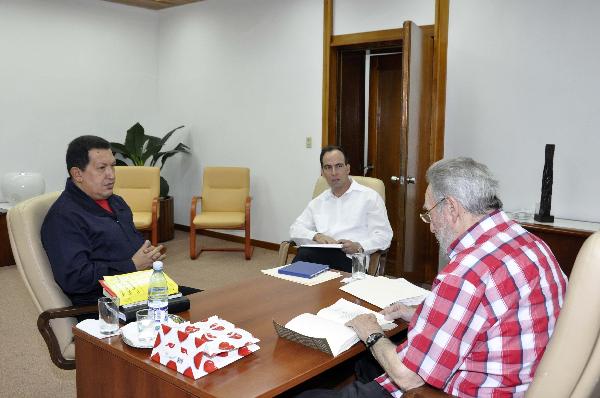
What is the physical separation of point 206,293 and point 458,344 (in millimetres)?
1120

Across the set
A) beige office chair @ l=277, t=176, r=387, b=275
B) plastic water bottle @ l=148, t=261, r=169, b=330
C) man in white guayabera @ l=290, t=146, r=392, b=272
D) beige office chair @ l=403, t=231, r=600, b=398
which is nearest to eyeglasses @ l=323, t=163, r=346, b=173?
man in white guayabera @ l=290, t=146, r=392, b=272

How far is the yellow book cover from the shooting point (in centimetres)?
194

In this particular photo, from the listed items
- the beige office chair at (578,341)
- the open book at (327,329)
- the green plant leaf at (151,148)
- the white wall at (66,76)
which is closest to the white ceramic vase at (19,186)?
the white wall at (66,76)

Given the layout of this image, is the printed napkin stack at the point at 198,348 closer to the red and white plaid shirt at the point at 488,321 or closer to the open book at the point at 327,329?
the open book at the point at 327,329

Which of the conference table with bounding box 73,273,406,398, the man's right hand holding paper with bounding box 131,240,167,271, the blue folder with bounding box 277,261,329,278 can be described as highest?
the man's right hand holding paper with bounding box 131,240,167,271

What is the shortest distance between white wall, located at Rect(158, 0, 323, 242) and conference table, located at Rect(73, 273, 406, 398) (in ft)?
11.8

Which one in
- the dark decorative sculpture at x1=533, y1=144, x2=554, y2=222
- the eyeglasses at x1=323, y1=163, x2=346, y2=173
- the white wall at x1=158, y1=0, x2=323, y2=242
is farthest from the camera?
the white wall at x1=158, y1=0, x2=323, y2=242

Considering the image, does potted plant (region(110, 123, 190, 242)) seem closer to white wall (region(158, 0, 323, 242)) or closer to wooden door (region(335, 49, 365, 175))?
white wall (region(158, 0, 323, 242))

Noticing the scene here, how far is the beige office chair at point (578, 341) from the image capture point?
124 cm

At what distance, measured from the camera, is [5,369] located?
10.4 feet

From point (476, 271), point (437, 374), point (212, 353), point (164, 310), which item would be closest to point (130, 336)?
point (164, 310)

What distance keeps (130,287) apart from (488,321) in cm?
122

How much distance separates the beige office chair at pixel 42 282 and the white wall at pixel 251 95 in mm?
3685

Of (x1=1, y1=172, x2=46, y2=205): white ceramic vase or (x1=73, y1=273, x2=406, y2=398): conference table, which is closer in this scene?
(x1=73, y1=273, x2=406, y2=398): conference table
